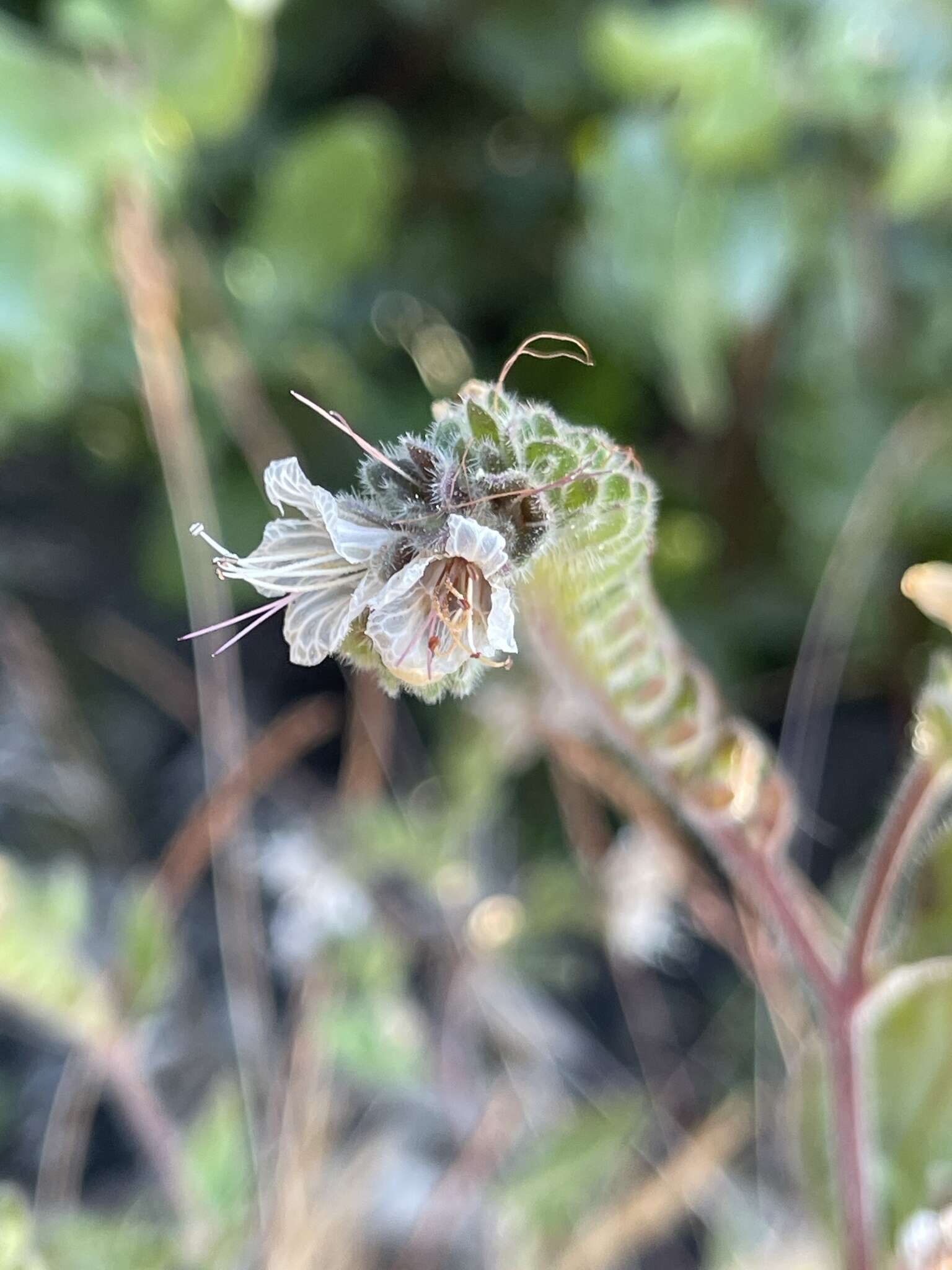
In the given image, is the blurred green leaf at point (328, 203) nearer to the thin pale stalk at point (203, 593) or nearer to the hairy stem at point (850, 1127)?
the thin pale stalk at point (203, 593)

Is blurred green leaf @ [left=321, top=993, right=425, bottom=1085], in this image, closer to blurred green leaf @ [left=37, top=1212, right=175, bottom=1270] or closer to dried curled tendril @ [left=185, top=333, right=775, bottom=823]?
blurred green leaf @ [left=37, top=1212, right=175, bottom=1270]

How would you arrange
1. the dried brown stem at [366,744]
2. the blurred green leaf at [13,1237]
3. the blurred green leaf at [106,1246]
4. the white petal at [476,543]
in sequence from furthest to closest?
the dried brown stem at [366,744] → the blurred green leaf at [106,1246] → the blurred green leaf at [13,1237] → the white petal at [476,543]

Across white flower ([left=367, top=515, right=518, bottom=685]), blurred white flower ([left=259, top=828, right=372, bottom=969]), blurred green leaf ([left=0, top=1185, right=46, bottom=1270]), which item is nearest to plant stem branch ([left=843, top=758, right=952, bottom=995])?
white flower ([left=367, top=515, right=518, bottom=685])

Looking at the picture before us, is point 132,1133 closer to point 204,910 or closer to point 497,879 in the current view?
A: point 204,910

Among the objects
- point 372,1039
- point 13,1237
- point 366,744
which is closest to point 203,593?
point 366,744

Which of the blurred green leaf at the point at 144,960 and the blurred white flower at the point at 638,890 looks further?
the blurred white flower at the point at 638,890

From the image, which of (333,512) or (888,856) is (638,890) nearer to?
(888,856)

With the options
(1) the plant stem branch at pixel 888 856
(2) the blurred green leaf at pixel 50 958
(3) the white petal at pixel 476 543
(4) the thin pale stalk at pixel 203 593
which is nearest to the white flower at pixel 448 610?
(3) the white petal at pixel 476 543

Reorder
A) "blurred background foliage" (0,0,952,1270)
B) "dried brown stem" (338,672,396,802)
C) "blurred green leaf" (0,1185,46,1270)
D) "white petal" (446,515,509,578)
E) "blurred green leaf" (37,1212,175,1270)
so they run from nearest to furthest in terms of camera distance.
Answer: "white petal" (446,515,509,578) → "blurred green leaf" (0,1185,46,1270) → "blurred green leaf" (37,1212,175,1270) → "blurred background foliage" (0,0,952,1270) → "dried brown stem" (338,672,396,802)

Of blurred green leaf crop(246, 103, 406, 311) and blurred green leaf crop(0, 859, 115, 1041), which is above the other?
blurred green leaf crop(246, 103, 406, 311)
